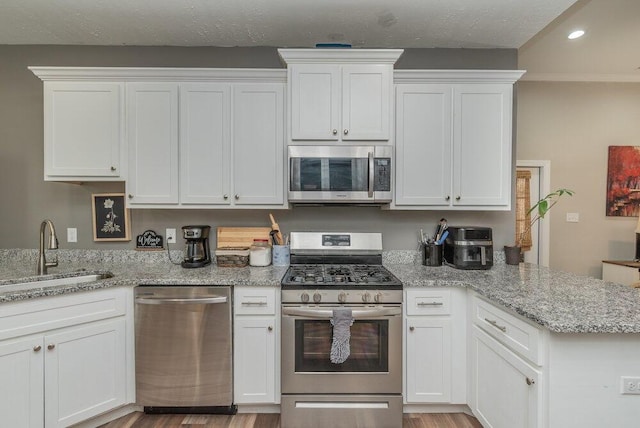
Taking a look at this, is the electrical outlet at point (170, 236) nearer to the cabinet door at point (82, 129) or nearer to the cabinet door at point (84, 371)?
the cabinet door at point (82, 129)

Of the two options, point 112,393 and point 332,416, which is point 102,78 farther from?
point 332,416

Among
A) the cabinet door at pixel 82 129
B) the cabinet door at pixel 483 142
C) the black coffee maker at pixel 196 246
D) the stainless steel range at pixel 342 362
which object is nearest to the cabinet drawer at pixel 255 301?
the stainless steel range at pixel 342 362

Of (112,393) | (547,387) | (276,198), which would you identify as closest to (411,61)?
(276,198)

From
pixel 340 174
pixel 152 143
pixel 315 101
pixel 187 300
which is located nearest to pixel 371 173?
pixel 340 174

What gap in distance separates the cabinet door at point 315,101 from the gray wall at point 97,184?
54 cm

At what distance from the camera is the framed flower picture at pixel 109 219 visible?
2732mm

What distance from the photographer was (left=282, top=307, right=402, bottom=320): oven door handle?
78.3 inches

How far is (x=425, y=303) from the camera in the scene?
6.94 ft

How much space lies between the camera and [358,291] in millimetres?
2020

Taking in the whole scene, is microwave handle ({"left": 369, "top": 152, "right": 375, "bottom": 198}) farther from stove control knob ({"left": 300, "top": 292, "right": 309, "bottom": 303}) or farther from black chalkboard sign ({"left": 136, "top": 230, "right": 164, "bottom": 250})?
black chalkboard sign ({"left": 136, "top": 230, "right": 164, "bottom": 250})

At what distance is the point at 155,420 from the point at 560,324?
7.80 feet

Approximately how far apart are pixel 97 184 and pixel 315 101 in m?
1.97

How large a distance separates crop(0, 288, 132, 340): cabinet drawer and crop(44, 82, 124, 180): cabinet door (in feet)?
3.15

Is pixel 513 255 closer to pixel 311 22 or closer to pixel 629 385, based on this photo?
pixel 629 385
